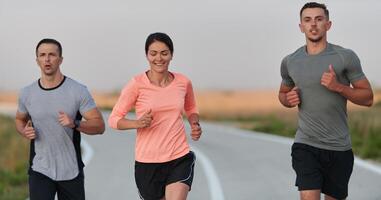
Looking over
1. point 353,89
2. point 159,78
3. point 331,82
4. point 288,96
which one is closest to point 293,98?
point 288,96

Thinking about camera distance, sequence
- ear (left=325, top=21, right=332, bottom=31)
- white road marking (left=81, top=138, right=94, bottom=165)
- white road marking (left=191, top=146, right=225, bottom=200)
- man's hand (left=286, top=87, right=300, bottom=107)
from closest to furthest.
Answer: man's hand (left=286, top=87, right=300, bottom=107), ear (left=325, top=21, right=332, bottom=31), white road marking (left=191, top=146, right=225, bottom=200), white road marking (left=81, top=138, right=94, bottom=165)

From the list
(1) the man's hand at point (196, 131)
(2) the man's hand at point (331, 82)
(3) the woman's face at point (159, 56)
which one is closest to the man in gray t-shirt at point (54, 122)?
(3) the woman's face at point (159, 56)

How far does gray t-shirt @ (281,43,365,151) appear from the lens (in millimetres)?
7359

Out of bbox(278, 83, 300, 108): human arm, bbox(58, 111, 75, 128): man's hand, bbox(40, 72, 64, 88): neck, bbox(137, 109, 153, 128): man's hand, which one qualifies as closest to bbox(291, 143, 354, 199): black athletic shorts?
bbox(278, 83, 300, 108): human arm

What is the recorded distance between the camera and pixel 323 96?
7.39m

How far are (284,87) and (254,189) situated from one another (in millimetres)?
5110

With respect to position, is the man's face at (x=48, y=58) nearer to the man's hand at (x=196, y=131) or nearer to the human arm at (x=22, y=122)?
the human arm at (x=22, y=122)

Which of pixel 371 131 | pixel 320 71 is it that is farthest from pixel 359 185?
pixel 371 131

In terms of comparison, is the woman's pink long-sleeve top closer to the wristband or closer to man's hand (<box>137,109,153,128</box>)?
man's hand (<box>137,109,153,128</box>)

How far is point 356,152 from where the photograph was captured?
18.0 metres

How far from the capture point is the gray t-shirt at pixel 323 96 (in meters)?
7.36

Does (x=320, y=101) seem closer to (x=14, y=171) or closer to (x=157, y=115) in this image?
(x=157, y=115)

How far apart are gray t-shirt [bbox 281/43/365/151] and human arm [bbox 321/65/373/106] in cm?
7

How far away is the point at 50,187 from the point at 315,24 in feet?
8.46
